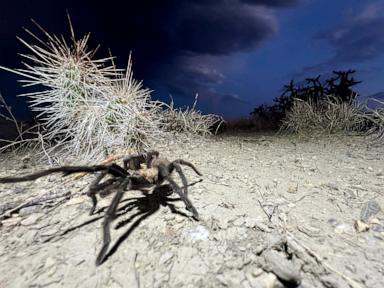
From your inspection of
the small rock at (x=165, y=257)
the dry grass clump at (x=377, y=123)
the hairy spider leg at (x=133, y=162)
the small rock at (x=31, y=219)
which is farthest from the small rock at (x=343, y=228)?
the dry grass clump at (x=377, y=123)

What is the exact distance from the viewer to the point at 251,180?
1875 millimetres

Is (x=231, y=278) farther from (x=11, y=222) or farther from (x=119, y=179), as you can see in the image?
(x=11, y=222)

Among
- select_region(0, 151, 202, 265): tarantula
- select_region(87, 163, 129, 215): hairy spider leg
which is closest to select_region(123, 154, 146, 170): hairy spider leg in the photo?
select_region(0, 151, 202, 265): tarantula

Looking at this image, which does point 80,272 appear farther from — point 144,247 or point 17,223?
point 17,223

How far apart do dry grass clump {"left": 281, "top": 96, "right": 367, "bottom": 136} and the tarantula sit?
2807 millimetres

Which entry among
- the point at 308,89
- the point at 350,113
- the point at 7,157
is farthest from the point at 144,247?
the point at 308,89

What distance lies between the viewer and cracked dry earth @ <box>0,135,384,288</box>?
105cm

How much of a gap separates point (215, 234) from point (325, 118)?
3256mm

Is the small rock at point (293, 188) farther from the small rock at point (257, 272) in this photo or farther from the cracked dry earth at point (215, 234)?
the small rock at point (257, 272)

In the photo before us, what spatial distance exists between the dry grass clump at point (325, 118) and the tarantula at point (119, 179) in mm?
2807

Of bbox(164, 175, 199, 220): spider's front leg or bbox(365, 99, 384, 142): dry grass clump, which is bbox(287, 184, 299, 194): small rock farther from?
bbox(365, 99, 384, 142): dry grass clump

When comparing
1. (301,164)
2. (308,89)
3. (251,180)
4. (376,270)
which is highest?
(308,89)

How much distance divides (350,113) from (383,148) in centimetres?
113

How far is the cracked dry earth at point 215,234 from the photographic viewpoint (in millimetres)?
1049
